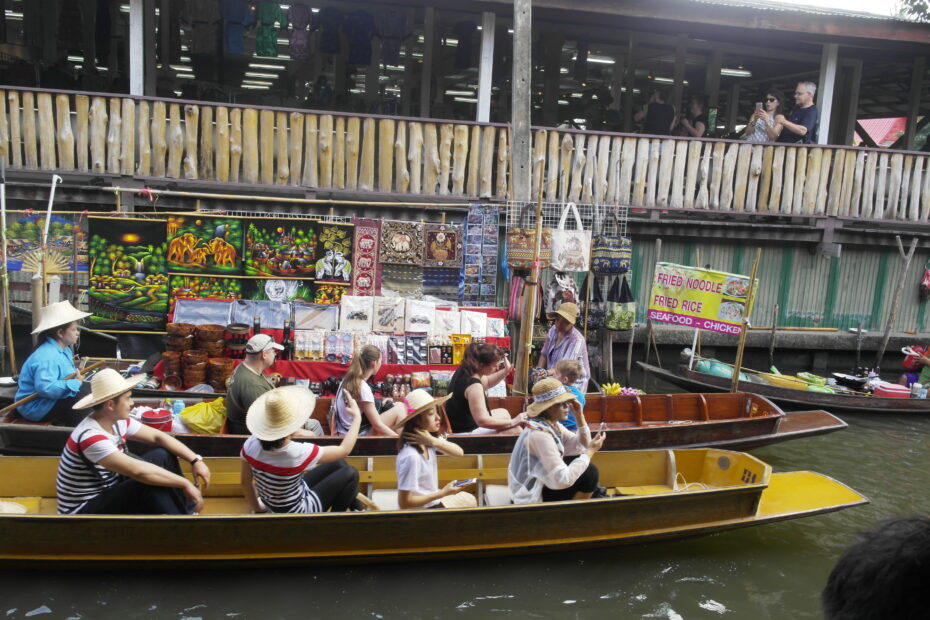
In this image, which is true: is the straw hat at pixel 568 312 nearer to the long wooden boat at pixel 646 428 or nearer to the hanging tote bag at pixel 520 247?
the long wooden boat at pixel 646 428

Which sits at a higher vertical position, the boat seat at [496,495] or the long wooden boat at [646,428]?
the long wooden boat at [646,428]

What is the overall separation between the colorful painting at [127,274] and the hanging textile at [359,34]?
602 centimetres

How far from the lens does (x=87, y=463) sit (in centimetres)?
552

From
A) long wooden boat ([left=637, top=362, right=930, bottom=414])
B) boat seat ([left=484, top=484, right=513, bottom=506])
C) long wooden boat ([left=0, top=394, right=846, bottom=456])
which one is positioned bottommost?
boat seat ([left=484, top=484, right=513, bottom=506])

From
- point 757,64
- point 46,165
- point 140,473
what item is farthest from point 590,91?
point 140,473

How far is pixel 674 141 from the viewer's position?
12.9 meters

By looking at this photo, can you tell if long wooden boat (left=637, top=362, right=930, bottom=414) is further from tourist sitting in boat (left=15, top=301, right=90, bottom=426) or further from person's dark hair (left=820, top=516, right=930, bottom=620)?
person's dark hair (left=820, top=516, right=930, bottom=620)

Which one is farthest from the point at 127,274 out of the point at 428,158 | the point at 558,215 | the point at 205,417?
the point at 558,215

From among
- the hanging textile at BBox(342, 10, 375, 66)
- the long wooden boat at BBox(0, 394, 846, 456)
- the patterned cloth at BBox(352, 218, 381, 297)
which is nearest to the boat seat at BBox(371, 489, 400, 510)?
the long wooden boat at BBox(0, 394, 846, 456)

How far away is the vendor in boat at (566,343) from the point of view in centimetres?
838

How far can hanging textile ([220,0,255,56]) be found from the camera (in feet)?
44.9

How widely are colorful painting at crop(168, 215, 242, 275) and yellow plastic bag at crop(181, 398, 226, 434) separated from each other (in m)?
3.29

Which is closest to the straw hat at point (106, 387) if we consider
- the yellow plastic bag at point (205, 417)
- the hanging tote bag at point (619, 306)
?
the yellow plastic bag at point (205, 417)

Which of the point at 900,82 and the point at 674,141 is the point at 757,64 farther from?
the point at 674,141
